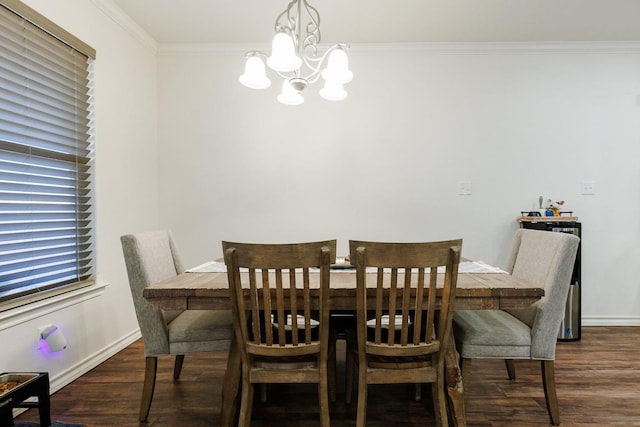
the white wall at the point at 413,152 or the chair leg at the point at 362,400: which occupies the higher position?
the white wall at the point at 413,152

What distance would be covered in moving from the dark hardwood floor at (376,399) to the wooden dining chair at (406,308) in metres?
0.46

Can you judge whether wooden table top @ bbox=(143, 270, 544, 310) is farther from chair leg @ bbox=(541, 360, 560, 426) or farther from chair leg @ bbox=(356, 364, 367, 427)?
chair leg @ bbox=(541, 360, 560, 426)

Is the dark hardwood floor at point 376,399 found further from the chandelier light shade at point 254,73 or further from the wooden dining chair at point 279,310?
the chandelier light shade at point 254,73

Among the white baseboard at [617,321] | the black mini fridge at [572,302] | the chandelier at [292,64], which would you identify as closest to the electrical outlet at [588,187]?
the black mini fridge at [572,302]

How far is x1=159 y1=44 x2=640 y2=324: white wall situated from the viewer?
11.0ft

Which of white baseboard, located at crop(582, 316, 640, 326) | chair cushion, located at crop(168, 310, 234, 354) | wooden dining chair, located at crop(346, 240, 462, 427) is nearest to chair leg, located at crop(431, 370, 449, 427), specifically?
wooden dining chair, located at crop(346, 240, 462, 427)

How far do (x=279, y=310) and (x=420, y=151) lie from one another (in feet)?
7.96

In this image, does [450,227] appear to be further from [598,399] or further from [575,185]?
[598,399]

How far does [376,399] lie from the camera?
2.04m

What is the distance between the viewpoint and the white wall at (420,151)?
11.0 ft

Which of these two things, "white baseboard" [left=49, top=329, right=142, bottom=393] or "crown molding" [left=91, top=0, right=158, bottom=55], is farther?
"crown molding" [left=91, top=0, right=158, bottom=55]

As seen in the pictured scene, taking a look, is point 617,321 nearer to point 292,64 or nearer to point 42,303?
point 292,64

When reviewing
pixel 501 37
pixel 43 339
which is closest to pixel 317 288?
pixel 43 339

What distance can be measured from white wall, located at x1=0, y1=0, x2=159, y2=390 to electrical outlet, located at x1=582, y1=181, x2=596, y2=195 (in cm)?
383
